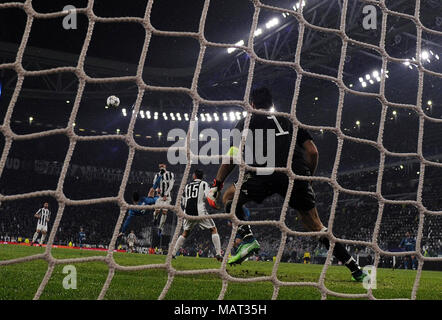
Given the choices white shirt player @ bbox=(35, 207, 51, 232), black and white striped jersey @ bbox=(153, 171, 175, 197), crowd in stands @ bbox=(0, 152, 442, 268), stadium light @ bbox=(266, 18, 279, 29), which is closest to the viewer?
black and white striped jersey @ bbox=(153, 171, 175, 197)

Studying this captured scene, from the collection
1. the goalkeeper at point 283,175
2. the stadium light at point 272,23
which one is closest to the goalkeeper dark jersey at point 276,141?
the goalkeeper at point 283,175

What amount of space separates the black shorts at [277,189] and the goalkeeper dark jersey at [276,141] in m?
0.11

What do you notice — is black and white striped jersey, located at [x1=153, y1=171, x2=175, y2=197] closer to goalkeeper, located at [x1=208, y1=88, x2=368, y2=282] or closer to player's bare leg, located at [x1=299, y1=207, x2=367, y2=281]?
goalkeeper, located at [x1=208, y1=88, x2=368, y2=282]

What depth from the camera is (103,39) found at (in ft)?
57.1

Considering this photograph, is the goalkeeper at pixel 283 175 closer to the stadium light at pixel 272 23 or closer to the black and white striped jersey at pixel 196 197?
the black and white striped jersey at pixel 196 197

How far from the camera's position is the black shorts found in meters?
3.31

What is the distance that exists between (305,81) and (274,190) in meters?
15.5

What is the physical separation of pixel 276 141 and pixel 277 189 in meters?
0.41

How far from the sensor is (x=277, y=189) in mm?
3455

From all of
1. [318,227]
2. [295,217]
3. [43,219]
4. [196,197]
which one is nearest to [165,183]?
[196,197]

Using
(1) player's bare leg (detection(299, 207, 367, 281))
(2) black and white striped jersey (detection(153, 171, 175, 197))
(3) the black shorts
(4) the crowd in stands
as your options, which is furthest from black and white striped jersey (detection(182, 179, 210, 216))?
(4) the crowd in stands

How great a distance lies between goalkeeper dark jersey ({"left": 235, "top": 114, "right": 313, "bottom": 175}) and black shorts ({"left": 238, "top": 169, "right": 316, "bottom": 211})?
0.35 ft

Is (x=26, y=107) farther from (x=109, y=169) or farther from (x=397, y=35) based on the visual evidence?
(x=397, y=35)

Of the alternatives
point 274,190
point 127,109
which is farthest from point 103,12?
point 274,190
